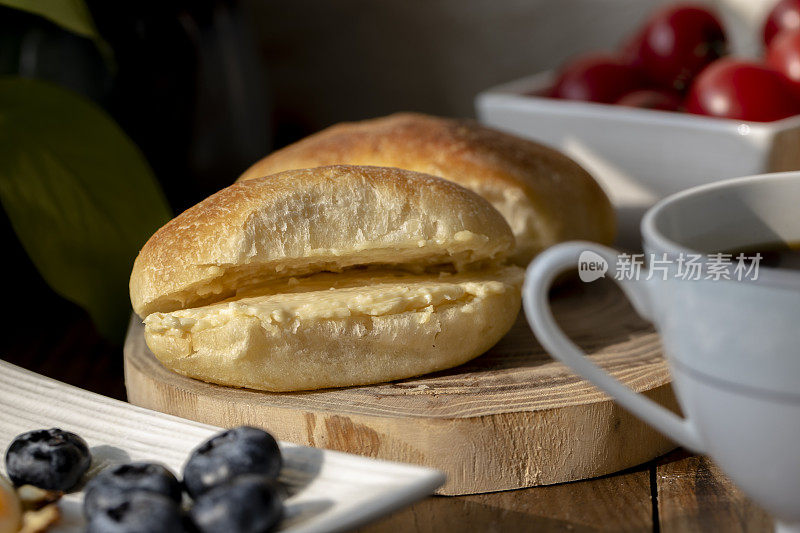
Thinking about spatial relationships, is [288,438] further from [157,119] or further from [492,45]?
[492,45]

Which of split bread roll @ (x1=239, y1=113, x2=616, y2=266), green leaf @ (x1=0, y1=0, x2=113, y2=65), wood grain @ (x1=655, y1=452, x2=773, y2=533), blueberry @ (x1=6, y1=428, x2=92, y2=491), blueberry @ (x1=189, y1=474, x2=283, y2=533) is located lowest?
blueberry @ (x1=6, y1=428, x2=92, y2=491)

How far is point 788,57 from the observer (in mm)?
1132

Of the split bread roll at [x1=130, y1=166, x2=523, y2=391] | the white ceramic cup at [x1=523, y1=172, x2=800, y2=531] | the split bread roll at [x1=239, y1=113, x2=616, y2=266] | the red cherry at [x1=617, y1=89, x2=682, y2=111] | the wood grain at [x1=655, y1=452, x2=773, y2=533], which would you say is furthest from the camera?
the red cherry at [x1=617, y1=89, x2=682, y2=111]

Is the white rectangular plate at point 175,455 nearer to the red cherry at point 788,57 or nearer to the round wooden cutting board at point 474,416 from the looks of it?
the round wooden cutting board at point 474,416

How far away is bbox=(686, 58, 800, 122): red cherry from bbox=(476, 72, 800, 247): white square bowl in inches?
1.0

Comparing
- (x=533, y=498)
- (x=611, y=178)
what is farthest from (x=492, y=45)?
(x=533, y=498)

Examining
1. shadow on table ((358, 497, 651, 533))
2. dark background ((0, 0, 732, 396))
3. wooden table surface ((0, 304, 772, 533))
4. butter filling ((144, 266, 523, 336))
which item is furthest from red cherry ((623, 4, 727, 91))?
shadow on table ((358, 497, 651, 533))

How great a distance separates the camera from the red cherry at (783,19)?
126cm

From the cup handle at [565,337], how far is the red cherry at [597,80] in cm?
70

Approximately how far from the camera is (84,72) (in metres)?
1.24

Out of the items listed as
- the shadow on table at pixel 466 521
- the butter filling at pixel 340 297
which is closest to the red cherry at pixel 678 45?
the butter filling at pixel 340 297

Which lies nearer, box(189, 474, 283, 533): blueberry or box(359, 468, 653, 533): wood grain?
box(189, 474, 283, 533): blueberry

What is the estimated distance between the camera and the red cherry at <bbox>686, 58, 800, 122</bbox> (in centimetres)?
109

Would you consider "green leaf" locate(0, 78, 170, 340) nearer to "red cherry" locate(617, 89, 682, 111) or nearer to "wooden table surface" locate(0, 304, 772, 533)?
"wooden table surface" locate(0, 304, 772, 533)
